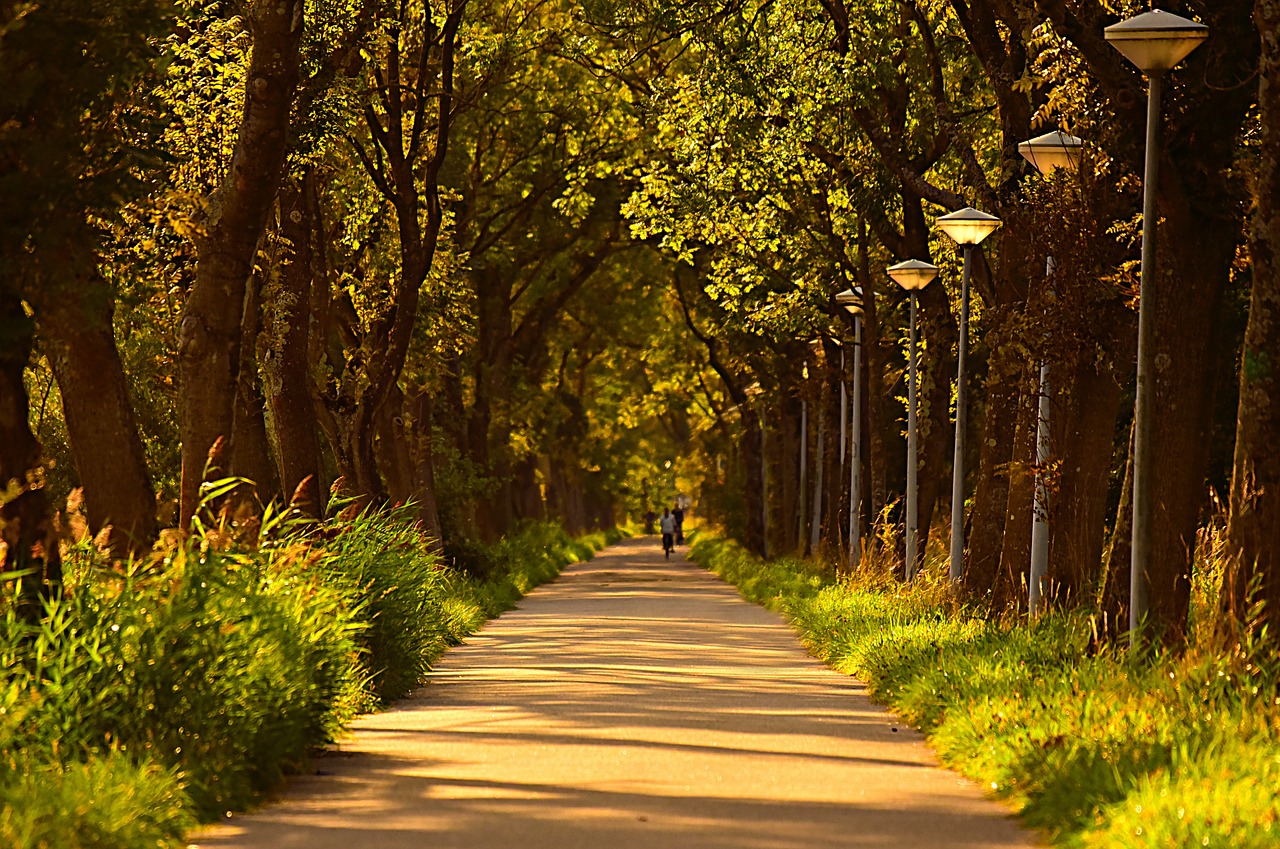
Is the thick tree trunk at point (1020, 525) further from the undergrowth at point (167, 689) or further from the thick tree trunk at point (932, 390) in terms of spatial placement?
the thick tree trunk at point (932, 390)

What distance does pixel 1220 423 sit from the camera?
3056 centimetres

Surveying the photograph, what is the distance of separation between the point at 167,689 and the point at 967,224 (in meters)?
12.9

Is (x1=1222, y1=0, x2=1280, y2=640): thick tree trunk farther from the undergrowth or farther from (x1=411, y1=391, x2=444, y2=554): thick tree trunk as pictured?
(x1=411, y1=391, x2=444, y2=554): thick tree trunk

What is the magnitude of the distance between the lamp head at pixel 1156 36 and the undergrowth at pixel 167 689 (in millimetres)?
6134

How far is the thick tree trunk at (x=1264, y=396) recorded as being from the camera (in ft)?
39.4

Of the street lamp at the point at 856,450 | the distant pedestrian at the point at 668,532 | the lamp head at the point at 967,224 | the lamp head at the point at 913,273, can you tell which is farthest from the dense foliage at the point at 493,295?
the distant pedestrian at the point at 668,532

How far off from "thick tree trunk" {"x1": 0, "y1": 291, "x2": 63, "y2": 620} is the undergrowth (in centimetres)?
16

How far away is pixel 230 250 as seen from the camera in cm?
1596

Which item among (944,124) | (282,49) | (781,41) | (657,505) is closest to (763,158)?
(781,41)

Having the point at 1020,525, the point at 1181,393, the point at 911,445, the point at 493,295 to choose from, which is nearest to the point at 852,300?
the point at 911,445

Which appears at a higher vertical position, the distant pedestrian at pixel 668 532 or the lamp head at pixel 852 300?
the lamp head at pixel 852 300

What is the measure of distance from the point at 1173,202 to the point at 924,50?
1355 centimetres

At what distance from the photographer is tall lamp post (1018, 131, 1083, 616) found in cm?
1745

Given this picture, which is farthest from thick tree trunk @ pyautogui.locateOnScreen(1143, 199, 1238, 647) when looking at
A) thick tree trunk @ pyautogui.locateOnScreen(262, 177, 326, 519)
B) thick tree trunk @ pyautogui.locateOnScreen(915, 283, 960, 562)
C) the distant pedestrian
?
the distant pedestrian
